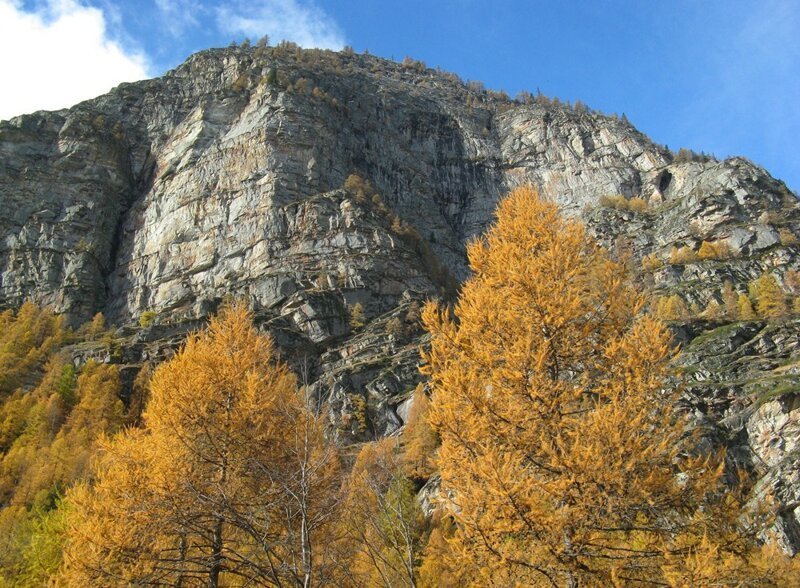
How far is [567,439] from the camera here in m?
7.32

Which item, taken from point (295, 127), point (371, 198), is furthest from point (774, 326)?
point (295, 127)

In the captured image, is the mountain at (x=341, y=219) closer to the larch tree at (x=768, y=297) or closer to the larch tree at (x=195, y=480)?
the larch tree at (x=768, y=297)

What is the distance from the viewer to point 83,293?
76.9m

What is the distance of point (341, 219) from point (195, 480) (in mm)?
68087

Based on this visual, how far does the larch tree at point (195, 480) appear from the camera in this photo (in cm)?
991

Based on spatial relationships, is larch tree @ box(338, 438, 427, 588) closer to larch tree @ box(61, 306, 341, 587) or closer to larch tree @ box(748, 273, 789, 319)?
larch tree @ box(61, 306, 341, 587)

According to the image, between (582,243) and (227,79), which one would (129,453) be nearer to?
(582,243)

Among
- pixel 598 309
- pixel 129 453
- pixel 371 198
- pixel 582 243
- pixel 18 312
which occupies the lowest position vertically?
pixel 129 453

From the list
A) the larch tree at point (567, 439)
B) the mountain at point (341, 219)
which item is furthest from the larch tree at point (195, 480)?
the mountain at point (341, 219)

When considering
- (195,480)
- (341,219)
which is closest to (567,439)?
(195,480)

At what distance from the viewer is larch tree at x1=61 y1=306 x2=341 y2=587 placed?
9.91 m

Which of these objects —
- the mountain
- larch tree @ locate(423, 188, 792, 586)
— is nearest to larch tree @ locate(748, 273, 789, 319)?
the mountain

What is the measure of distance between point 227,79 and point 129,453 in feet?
340

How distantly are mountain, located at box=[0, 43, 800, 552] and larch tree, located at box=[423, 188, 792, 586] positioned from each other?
38.5 meters
